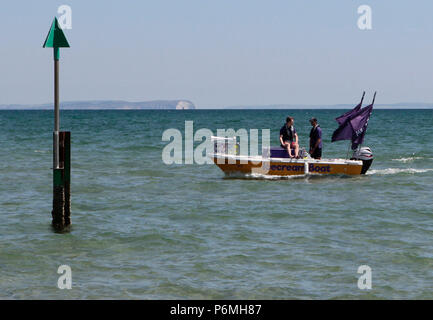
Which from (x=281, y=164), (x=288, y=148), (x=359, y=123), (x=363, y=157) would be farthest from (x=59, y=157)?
(x=363, y=157)

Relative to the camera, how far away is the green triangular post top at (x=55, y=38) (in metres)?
13.8

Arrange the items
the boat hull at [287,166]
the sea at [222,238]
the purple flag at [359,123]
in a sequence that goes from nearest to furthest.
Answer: the sea at [222,238] < the boat hull at [287,166] < the purple flag at [359,123]

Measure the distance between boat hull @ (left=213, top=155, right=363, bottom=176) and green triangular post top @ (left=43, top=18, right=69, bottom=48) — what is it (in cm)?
1033

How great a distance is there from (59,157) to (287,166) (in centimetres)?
1066

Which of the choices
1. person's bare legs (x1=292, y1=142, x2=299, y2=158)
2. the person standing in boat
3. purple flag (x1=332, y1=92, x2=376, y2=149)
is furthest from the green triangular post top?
purple flag (x1=332, y1=92, x2=376, y2=149)

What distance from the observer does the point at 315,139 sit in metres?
22.8

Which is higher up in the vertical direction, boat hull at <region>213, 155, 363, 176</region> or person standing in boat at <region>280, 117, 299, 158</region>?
person standing in boat at <region>280, 117, 299, 158</region>

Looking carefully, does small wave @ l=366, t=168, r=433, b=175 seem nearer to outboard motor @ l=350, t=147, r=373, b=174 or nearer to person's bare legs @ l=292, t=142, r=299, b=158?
outboard motor @ l=350, t=147, r=373, b=174

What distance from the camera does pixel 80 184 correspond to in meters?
22.9

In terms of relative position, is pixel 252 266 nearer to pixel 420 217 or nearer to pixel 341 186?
pixel 420 217

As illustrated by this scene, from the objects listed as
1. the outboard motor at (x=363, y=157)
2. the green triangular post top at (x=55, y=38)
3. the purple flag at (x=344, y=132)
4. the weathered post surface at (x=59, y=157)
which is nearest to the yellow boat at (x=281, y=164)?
the outboard motor at (x=363, y=157)

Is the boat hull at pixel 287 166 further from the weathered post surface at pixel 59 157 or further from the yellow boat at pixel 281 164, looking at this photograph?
Answer: the weathered post surface at pixel 59 157

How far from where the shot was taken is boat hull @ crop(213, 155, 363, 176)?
2294 cm
